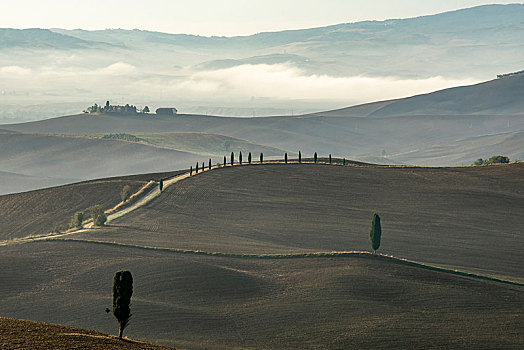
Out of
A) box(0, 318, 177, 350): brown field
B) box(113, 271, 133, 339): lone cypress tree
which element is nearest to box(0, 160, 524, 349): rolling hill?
box(113, 271, 133, 339): lone cypress tree

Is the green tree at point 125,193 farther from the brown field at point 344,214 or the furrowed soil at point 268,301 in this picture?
the furrowed soil at point 268,301

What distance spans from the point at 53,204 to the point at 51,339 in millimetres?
97892

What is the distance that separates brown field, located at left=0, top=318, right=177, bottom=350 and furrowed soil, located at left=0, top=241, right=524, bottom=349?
1588cm

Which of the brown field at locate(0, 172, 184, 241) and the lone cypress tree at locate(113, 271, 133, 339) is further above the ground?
the lone cypress tree at locate(113, 271, 133, 339)

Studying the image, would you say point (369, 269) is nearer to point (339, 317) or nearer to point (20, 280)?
point (339, 317)

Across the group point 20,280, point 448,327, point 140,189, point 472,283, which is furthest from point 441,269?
point 140,189

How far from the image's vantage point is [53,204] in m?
142

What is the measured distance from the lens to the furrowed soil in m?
67.8

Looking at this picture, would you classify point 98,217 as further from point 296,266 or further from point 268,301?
point 268,301

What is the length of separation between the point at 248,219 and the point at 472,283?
42624 millimetres

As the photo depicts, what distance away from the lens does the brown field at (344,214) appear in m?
102

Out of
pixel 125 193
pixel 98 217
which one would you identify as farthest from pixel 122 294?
pixel 125 193

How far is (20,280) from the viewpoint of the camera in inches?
3406

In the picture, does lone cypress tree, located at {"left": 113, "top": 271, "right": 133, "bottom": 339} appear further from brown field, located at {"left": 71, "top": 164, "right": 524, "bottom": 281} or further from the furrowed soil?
brown field, located at {"left": 71, "top": 164, "right": 524, "bottom": 281}
